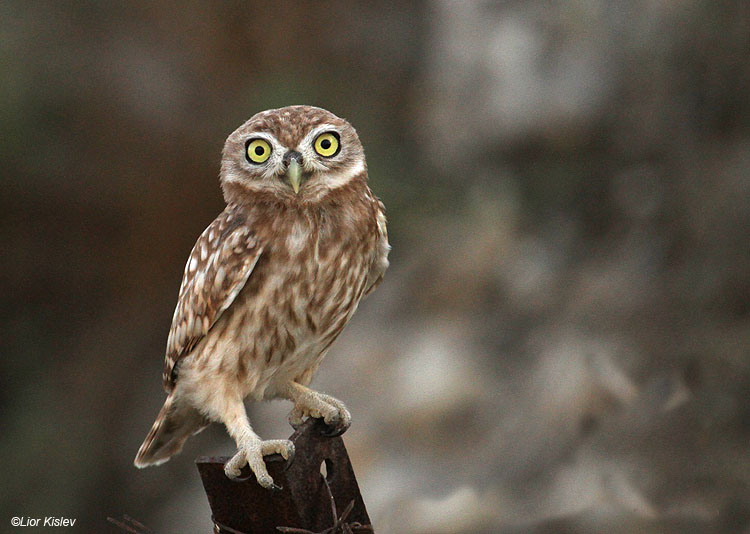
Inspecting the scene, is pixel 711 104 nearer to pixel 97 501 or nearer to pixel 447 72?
pixel 447 72

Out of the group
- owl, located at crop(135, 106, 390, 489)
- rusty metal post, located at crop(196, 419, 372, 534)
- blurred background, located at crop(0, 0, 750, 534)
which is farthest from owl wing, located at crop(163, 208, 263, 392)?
blurred background, located at crop(0, 0, 750, 534)

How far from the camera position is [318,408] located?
135cm

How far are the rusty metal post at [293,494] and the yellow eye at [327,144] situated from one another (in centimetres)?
38

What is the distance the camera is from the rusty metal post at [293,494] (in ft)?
3.44

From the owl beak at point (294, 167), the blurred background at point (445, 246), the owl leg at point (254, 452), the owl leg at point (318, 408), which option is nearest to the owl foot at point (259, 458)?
the owl leg at point (254, 452)

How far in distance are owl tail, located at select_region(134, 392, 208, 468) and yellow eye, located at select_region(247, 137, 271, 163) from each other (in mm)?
456

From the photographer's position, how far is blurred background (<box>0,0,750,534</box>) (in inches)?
94.4

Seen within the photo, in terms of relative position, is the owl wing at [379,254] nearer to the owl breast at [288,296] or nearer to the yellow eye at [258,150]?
the owl breast at [288,296]

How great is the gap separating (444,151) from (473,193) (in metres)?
0.18

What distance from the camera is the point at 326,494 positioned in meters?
1.08

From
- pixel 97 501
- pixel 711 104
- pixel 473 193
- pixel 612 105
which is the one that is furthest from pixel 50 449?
pixel 711 104

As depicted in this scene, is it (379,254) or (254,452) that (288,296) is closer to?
(379,254)

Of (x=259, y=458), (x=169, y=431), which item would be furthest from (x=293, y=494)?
(x=169, y=431)

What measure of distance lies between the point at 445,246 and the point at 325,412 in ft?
4.45
